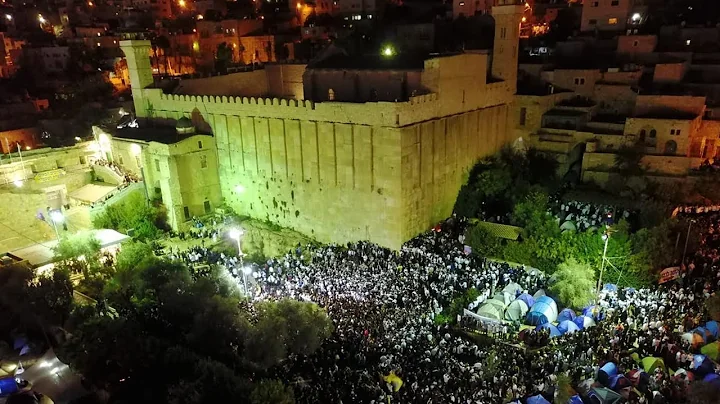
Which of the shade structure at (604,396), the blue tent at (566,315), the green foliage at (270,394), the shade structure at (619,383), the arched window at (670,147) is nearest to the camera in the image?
the green foliage at (270,394)

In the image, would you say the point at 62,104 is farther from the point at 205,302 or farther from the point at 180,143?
the point at 205,302

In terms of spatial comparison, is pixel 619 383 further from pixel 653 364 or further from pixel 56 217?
pixel 56 217

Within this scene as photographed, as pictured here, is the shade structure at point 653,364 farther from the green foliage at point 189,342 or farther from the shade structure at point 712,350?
the green foliage at point 189,342

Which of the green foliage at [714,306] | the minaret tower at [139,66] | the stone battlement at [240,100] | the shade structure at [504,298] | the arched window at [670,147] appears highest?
the minaret tower at [139,66]

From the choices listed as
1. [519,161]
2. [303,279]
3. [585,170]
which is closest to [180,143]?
[303,279]

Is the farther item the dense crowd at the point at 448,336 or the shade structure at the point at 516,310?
the shade structure at the point at 516,310

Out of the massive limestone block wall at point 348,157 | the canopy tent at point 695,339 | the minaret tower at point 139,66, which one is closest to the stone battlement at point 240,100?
the massive limestone block wall at point 348,157

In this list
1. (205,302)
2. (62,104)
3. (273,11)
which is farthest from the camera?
(273,11)
